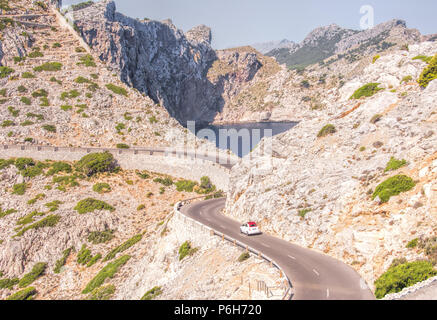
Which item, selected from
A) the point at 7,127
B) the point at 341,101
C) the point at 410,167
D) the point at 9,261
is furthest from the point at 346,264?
the point at 7,127

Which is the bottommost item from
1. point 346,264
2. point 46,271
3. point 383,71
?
point 46,271

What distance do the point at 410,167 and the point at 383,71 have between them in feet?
76.6

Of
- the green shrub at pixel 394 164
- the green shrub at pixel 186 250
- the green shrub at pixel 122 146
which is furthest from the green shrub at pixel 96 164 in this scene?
the green shrub at pixel 394 164

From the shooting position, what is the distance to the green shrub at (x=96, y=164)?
193 feet

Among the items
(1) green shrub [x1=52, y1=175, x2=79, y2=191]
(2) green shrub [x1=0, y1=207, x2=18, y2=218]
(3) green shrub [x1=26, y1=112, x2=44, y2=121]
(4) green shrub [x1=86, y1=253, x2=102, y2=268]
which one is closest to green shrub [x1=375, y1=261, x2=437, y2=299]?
(4) green shrub [x1=86, y1=253, x2=102, y2=268]

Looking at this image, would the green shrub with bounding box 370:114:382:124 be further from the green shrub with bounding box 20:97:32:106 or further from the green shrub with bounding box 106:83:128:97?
the green shrub with bounding box 20:97:32:106

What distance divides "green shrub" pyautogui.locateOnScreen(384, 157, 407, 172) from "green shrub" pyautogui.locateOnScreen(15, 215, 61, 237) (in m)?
44.6

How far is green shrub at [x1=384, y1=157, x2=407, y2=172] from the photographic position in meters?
23.4

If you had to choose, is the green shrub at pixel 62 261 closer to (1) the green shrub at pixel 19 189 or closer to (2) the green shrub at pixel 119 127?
(1) the green shrub at pixel 19 189

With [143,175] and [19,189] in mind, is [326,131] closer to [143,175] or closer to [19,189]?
[143,175]

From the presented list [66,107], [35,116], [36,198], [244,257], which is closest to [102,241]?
[36,198]
